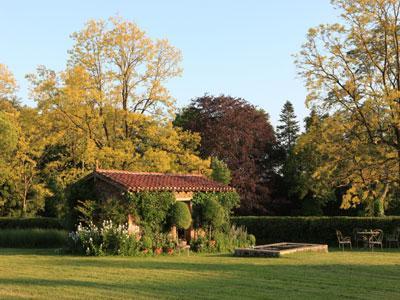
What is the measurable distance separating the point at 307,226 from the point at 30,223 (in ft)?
49.5

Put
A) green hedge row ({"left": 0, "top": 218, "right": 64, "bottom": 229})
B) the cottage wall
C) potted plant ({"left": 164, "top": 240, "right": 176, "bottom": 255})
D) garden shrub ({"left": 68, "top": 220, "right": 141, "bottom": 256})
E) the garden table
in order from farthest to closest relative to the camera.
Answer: green hedge row ({"left": 0, "top": 218, "right": 64, "bottom": 229})
the garden table
the cottage wall
potted plant ({"left": 164, "top": 240, "right": 176, "bottom": 255})
garden shrub ({"left": 68, "top": 220, "right": 141, "bottom": 256})

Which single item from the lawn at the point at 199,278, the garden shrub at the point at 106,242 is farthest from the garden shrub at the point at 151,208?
the lawn at the point at 199,278

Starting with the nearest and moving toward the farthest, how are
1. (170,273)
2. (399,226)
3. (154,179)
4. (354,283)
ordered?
1. (354,283)
2. (170,273)
3. (154,179)
4. (399,226)

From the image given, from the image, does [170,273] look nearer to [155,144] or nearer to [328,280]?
[328,280]

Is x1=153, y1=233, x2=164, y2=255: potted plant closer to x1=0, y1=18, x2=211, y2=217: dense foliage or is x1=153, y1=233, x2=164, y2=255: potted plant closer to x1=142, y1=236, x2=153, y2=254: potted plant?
x1=142, y1=236, x2=153, y2=254: potted plant

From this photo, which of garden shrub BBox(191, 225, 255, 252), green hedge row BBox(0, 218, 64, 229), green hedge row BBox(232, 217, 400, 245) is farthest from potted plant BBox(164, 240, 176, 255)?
green hedge row BBox(0, 218, 64, 229)

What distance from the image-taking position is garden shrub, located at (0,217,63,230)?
29094mm

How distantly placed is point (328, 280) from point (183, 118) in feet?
123

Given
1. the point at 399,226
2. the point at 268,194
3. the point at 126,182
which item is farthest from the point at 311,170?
the point at 126,182

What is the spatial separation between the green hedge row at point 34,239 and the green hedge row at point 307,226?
31.4 feet

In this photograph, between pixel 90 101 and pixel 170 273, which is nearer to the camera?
pixel 170 273

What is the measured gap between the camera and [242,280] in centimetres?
1227

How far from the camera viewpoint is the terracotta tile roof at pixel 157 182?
67.9 feet

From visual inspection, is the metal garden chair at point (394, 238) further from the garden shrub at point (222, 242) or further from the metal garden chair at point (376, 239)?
the garden shrub at point (222, 242)
